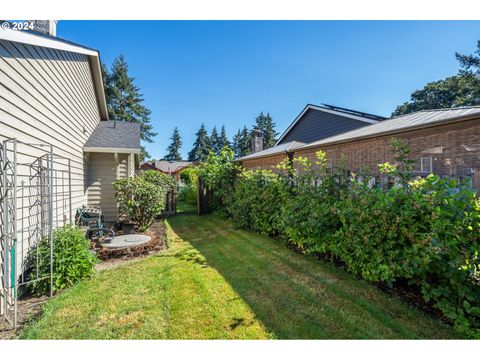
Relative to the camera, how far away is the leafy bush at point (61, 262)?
127 inches

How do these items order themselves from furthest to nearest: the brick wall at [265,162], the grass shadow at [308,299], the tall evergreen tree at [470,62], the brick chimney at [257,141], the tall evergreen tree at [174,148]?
the tall evergreen tree at [174,148]
the tall evergreen tree at [470,62]
the brick chimney at [257,141]
the brick wall at [265,162]
the grass shadow at [308,299]

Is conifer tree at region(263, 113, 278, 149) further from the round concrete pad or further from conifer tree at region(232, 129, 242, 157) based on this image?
the round concrete pad

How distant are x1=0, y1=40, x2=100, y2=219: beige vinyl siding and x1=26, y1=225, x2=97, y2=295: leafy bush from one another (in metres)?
1.28

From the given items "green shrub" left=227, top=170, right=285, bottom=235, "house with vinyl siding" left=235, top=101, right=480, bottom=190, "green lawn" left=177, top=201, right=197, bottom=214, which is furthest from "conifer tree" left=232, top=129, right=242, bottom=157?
"green shrub" left=227, top=170, right=285, bottom=235

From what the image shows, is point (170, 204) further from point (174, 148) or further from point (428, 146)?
point (174, 148)

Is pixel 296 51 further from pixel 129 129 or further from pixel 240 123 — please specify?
pixel 240 123

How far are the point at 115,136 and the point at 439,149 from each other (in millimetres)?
8807

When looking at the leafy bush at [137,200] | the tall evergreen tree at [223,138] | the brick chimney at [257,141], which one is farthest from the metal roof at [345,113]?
the tall evergreen tree at [223,138]

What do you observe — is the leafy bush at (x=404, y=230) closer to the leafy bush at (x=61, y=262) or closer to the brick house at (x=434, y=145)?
the brick house at (x=434, y=145)

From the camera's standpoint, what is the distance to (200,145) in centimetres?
5044

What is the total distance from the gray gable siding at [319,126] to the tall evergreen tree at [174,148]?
39746 mm

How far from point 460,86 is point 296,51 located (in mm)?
34998
